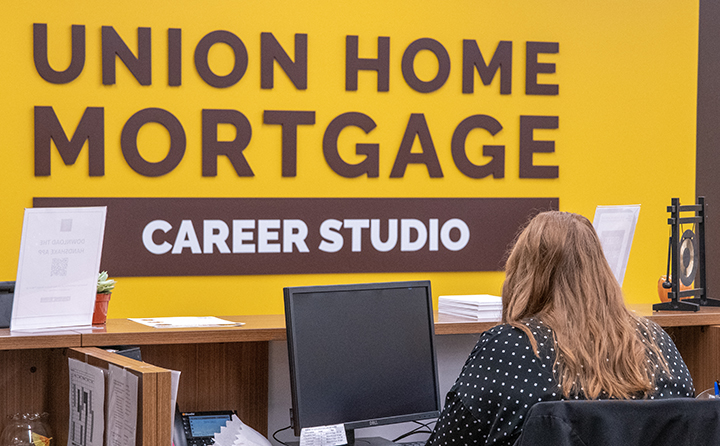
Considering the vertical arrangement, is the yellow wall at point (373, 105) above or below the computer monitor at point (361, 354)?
above

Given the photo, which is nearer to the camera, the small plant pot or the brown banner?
the small plant pot

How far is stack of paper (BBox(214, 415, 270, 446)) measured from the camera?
6.90 feet

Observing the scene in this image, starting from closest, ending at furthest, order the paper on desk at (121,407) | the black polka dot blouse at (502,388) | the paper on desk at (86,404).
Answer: the black polka dot blouse at (502,388), the paper on desk at (121,407), the paper on desk at (86,404)

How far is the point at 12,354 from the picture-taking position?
222 centimetres

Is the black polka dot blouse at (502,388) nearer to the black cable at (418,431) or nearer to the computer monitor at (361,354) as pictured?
the computer monitor at (361,354)

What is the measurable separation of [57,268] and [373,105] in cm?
199

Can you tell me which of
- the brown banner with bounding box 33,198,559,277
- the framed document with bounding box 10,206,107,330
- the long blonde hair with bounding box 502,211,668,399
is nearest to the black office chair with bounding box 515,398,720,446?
the long blonde hair with bounding box 502,211,668,399

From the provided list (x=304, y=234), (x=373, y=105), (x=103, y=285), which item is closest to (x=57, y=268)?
(x=103, y=285)

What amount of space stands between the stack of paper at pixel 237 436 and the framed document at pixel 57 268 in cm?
48

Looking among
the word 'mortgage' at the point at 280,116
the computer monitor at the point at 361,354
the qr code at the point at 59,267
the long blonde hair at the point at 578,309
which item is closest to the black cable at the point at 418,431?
the computer monitor at the point at 361,354

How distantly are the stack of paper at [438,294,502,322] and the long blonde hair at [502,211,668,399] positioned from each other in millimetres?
604

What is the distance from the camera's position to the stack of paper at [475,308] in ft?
8.17

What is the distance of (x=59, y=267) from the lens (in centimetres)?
213

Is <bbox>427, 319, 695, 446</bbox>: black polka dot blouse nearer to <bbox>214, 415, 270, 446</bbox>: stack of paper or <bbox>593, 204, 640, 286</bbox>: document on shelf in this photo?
<bbox>214, 415, 270, 446</bbox>: stack of paper
